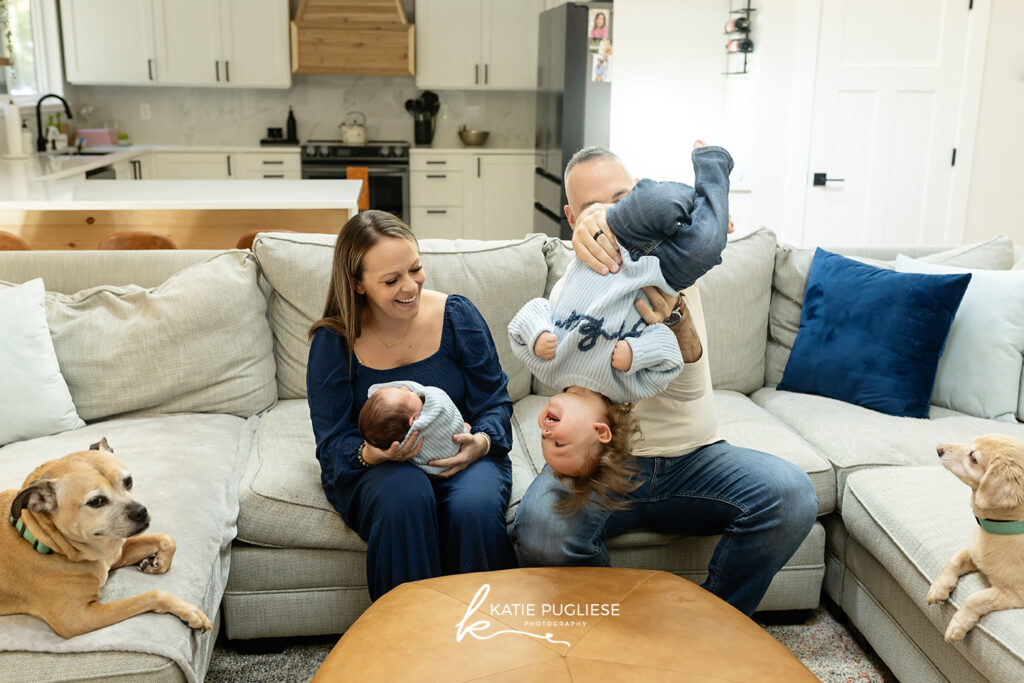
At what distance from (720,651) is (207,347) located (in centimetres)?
157

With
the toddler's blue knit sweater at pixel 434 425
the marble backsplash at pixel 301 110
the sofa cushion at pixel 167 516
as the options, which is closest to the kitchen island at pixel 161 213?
the sofa cushion at pixel 167 516

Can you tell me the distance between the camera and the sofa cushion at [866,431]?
2.16 m

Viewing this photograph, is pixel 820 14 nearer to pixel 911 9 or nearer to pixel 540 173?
pixel 911 9

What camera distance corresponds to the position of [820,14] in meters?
4.49

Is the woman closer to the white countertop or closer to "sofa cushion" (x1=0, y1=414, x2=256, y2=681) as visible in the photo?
"sofa cushion" (x1=0, y1=414, x2=256, y2=681)

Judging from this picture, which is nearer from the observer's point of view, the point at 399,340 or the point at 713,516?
the point at 713,516

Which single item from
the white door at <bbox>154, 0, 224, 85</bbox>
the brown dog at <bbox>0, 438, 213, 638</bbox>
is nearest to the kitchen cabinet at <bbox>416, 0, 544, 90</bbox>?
the white door at <bbox>154, 0, 224, 85</bbox>

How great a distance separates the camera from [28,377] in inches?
83.6

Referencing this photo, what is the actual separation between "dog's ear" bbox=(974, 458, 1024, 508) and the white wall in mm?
3826

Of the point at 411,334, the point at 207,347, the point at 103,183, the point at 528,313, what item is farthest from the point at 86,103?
the point at 528,313

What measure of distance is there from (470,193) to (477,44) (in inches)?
42.4

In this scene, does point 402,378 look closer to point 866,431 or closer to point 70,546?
point 70,546

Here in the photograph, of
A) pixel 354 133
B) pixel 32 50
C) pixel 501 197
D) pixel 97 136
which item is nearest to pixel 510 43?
pixel 501 197

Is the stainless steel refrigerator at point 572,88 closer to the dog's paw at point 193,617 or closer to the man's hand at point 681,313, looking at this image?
the man's hand at point 681,313
